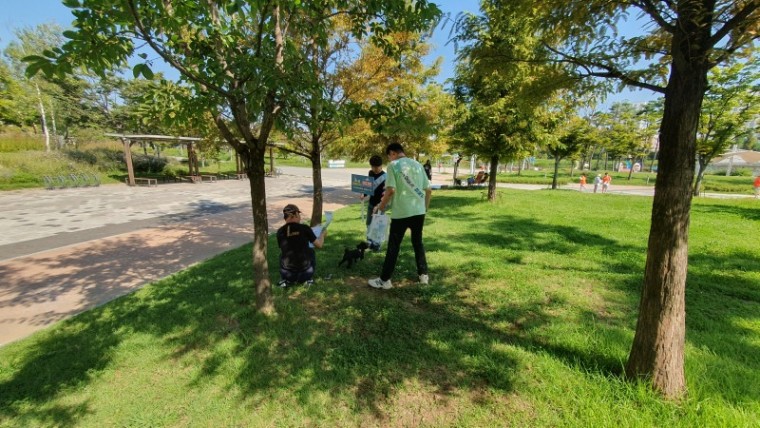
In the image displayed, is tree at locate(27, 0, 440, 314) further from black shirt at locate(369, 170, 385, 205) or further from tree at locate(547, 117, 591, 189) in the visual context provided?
tree at locate(547, 117, 591, 189)

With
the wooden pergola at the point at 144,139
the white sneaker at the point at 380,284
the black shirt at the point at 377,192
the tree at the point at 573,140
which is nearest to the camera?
the white sneaker at the point at 380,284

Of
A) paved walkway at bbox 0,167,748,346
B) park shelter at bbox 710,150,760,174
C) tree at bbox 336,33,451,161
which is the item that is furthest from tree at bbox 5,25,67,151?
park shelter at bbox 710,150,760,174

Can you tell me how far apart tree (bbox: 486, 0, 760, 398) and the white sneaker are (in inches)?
92.7

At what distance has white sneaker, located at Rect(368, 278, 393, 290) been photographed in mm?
4000

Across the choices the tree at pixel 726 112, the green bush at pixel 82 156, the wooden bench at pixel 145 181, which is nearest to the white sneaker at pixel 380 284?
the tree at pixel 726 112

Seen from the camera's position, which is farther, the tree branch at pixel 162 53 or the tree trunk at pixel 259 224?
the tree trunk at pixel 259 224

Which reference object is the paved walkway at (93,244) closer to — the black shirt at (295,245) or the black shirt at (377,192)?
the black shirt at (295,245)

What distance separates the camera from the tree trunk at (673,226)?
1772 millimetres

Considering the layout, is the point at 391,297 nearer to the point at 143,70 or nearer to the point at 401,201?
the point at 401,201

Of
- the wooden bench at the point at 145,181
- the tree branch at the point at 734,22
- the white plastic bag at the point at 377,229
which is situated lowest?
the white plastic bag at the point at 377,229

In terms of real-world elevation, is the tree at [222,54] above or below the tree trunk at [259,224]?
above

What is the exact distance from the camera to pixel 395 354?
270 cm

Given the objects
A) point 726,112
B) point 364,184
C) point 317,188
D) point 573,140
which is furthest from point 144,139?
point 726,112

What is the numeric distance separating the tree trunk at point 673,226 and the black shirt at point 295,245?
3204 millimetres
